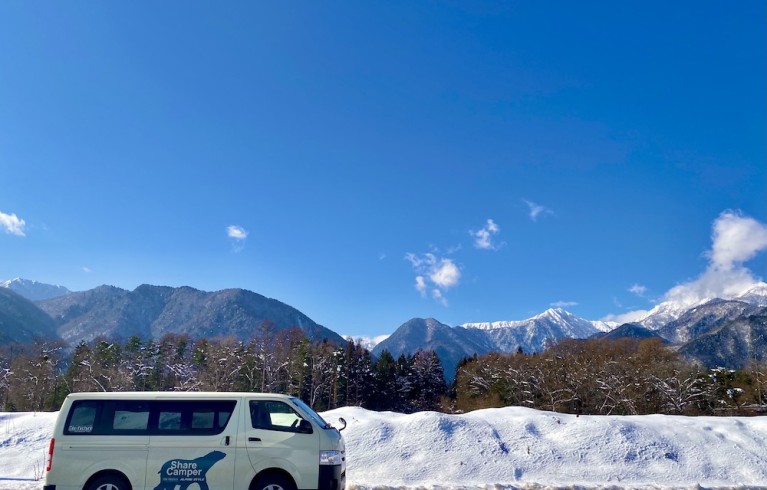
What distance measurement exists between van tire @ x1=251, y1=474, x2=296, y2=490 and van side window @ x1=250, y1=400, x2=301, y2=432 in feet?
3.21

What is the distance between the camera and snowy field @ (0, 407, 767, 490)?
16062 mm

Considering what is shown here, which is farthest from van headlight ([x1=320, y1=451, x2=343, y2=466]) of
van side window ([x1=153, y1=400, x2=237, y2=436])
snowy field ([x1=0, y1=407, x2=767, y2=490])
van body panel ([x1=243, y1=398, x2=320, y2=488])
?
snowy field ([x1=0, y1=407, x2=767, y2=490])

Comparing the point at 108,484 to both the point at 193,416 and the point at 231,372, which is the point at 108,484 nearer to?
the point at 193,416

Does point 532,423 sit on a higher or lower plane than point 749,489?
higher

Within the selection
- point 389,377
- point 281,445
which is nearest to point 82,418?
point 281,445

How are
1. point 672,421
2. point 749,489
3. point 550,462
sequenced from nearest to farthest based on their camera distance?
point 749,489 → point 550,462 → point 672,421

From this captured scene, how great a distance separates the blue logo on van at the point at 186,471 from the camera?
11508 millimetres

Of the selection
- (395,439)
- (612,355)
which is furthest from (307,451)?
(612,355)

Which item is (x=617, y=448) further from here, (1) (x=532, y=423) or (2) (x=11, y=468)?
(2) (x=11, y=468)

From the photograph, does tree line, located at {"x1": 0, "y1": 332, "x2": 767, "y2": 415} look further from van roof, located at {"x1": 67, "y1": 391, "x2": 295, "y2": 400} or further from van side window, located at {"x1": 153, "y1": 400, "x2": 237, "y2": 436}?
van side window, located at {"x1": 153, "y1": 400, "x2": 237, "y2": 436}

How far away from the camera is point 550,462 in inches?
670

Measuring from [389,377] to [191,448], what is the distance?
7600 cm

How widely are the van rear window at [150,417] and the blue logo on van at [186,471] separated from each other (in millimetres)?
529

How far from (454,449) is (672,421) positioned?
849 cm
